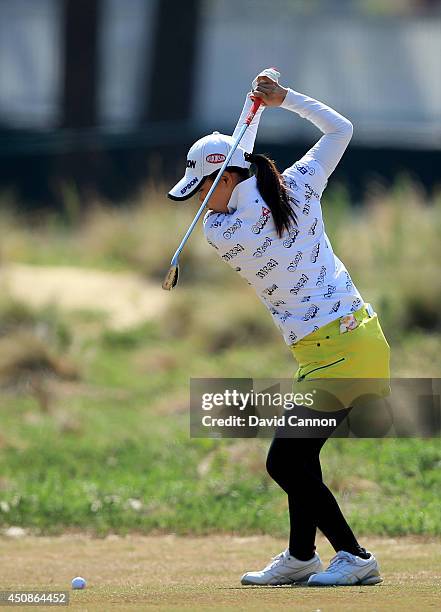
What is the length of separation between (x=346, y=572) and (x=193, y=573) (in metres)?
1.47

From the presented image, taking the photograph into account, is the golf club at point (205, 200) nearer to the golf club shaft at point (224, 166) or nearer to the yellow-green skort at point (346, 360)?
the golf club shaft at point (224, 166)

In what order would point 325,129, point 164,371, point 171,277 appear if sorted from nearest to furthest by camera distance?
point 171,277
point 325,129
point 164,371

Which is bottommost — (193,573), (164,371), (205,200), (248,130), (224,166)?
(193,573)

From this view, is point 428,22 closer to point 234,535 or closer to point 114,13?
point 114,13

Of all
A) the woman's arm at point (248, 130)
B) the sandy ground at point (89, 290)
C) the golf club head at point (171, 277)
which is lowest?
the sandy ground at point (89, 290)

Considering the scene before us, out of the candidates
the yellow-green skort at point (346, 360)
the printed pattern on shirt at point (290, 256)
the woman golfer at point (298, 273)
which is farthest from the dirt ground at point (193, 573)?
the printed pattern on shirt at point (290, 256)

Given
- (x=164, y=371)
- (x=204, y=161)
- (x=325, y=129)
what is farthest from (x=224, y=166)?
(x=164, y=371)

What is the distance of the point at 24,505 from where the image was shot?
988 cm

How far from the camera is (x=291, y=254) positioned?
646 cm

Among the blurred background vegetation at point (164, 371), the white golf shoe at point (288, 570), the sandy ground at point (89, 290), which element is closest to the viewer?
the white golf shoe at point (288, 570)

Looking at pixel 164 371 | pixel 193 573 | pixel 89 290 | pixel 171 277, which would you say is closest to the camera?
pixel 171 277

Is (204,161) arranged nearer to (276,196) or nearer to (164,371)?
(276,196)

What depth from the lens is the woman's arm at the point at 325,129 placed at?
675 cm

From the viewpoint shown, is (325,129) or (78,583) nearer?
(325,129)
